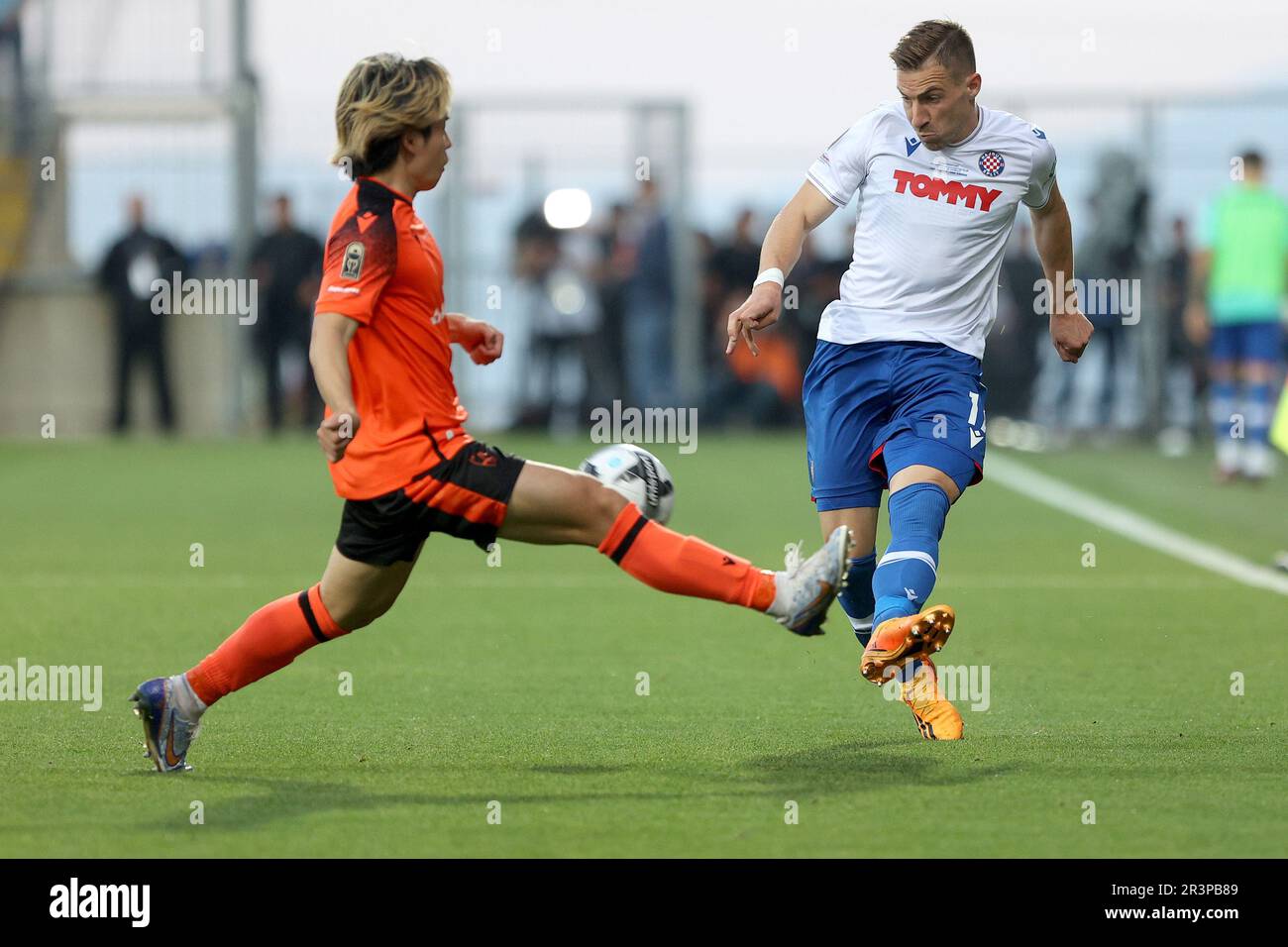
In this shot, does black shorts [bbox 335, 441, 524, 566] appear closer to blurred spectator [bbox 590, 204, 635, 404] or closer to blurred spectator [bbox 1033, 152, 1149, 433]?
blurred spectator [bbox 1033, 152, 1149, 433]

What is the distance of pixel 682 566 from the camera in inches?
219

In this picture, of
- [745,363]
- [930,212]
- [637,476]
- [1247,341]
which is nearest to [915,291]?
[930,212]

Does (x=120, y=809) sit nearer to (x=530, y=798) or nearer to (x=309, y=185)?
(x=530, y=798)

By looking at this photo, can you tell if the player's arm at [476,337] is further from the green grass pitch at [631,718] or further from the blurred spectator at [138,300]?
the blurred spectator at [138,300]

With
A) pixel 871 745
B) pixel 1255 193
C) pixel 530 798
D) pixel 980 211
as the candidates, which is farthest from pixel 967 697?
pixel 1255 193

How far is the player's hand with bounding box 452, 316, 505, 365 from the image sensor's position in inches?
234

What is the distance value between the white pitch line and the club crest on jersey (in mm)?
6035

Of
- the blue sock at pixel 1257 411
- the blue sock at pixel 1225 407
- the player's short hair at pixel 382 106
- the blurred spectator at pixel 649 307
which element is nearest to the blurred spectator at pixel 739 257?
the blurred spectator at pixel 649 307

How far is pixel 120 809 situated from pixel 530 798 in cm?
103

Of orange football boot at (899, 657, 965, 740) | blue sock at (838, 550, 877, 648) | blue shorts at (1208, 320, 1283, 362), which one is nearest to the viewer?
orange football boot at (899, 657, 965, 740)

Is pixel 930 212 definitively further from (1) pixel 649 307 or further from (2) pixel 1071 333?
(1) pixel 649 307

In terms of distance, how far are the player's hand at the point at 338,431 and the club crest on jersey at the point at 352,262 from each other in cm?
38

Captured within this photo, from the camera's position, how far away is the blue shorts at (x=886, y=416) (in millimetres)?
6270

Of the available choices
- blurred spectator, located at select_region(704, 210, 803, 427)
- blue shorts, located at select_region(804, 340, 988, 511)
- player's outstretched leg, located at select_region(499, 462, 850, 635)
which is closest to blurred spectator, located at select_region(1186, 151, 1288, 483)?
blurred spectator, located at select_region(704, 210, 803, 427)
